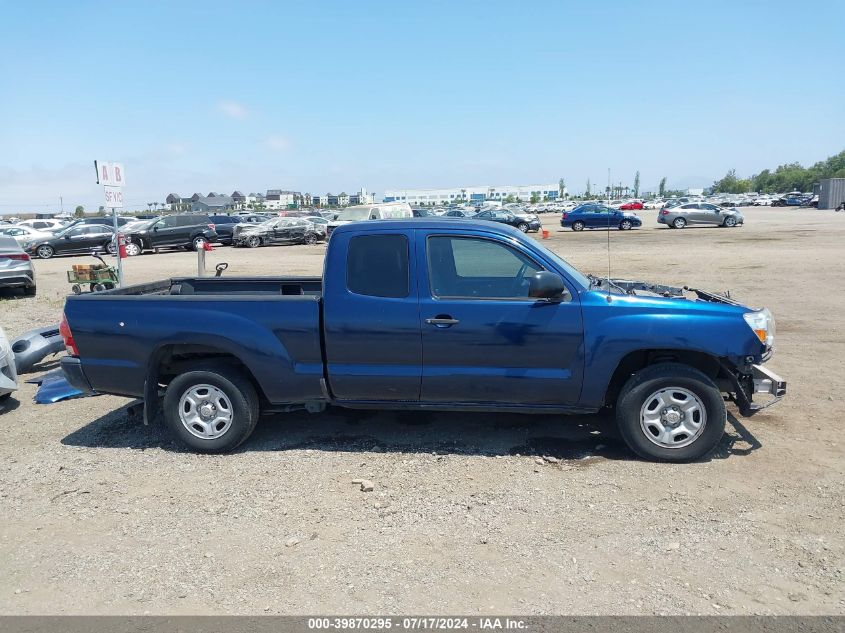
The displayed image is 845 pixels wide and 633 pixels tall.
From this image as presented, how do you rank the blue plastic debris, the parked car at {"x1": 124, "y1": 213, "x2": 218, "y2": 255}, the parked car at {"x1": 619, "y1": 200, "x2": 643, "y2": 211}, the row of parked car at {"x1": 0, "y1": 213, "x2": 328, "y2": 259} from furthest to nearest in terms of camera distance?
1. the parked car at {"x1": 619, "y1": 200, "x2": 643, "y2": 211}
2. the parked car at {"x1": 124, "y1": 213, "x2": 218, "y2": 255}
3. the row of parked car at {"x1": 0, "y1": 213, "x2": 328, "y2": 259}
4. the blue plastic debris

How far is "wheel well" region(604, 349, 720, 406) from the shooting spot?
5.20 metres

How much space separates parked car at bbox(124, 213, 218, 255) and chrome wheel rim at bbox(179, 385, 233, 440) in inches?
1012

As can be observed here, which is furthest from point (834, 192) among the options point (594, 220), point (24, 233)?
point (24, 233)

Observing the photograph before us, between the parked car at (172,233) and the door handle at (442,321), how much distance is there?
26626 mm

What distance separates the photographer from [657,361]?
5223 mm

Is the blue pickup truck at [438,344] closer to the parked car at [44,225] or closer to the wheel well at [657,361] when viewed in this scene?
the wheel well at [657,361]

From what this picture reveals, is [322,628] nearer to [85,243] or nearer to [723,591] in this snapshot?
[723,591]

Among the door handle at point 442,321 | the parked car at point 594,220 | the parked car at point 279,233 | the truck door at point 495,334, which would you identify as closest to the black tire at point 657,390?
the truck door at point 495,334

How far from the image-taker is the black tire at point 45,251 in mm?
29047

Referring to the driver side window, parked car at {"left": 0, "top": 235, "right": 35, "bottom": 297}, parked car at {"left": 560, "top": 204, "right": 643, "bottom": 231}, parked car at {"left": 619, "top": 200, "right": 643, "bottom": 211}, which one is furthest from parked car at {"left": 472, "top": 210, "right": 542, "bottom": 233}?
parked car at {"left": 619, "top": 200, "right": 643, "bottom": 211}

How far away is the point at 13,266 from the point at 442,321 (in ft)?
43.9

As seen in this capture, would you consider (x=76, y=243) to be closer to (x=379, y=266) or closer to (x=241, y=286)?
(x=241, y=286)

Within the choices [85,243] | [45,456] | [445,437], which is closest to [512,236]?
[445,437]

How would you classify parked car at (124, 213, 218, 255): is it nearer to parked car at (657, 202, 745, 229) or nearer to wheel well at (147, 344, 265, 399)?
wheel well at (147, 344, 265, 399)
